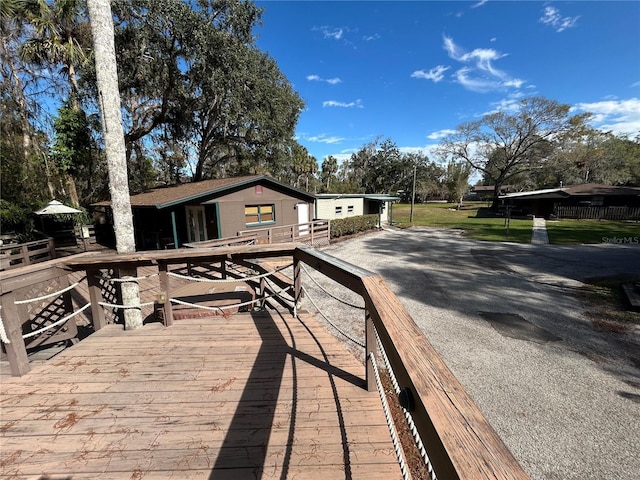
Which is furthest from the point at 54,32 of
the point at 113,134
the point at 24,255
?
the point at 113,134

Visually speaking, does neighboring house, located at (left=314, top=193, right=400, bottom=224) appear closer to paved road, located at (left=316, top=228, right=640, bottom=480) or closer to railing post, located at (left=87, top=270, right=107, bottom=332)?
paved road, located at (left=316, top=228, right=640, bottom=480)

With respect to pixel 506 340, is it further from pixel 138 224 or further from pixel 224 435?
pixel 138 224

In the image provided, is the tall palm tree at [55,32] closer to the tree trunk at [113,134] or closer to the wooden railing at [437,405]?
the tree trunk at [113,134]

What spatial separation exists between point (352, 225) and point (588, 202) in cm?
2500

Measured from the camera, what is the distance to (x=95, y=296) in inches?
138

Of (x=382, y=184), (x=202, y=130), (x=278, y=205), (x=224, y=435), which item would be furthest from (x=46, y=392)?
(x=382, y=184)

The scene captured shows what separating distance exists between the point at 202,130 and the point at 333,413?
20.3m

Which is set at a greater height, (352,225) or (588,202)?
(588,202)

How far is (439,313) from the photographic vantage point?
6.50 m

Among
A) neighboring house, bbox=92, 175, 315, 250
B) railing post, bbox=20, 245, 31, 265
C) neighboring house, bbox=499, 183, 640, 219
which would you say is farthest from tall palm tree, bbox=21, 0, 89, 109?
neighboring house, bbox=499, 183, 640, 219

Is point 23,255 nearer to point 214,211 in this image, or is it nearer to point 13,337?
point 214,211

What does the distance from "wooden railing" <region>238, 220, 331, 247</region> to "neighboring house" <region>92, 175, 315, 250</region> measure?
2.43 ft

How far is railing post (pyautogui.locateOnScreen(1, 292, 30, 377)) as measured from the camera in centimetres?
258

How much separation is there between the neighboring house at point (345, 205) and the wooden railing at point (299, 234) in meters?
3.30
